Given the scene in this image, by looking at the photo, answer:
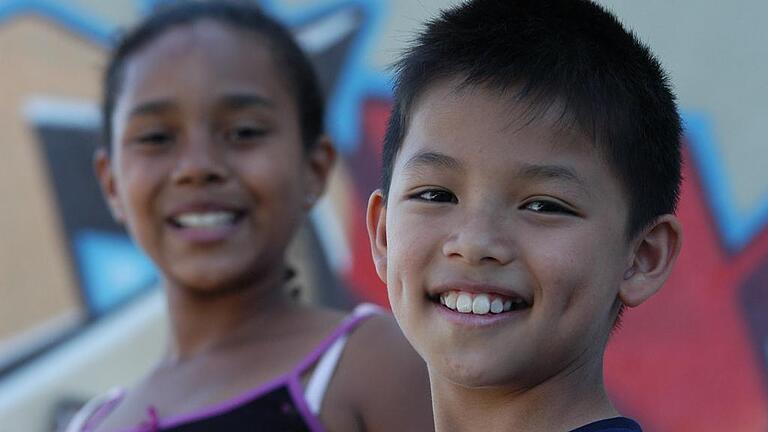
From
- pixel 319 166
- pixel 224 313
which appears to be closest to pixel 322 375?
pixel 224 313

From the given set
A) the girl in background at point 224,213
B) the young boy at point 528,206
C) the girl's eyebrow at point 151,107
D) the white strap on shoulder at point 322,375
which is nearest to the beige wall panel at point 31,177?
the girl in background at point 224,213

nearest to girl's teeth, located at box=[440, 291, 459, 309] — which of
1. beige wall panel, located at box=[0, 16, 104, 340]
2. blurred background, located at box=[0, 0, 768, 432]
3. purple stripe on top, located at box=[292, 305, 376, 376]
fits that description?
purple stripe on top, located at box=[292, 305, 376, 376]

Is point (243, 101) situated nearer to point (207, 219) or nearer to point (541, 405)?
point (207, 219)

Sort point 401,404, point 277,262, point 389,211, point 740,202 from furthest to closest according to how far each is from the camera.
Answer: point 740,202, point 277,262, point 401,404, point 389,211

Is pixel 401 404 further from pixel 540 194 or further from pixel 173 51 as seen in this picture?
pixel 173 51

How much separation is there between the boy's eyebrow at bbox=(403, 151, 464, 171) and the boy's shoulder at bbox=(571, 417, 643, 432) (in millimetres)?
304

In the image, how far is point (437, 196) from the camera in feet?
4.04

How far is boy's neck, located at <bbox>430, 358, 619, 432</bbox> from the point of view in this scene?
1256 mm

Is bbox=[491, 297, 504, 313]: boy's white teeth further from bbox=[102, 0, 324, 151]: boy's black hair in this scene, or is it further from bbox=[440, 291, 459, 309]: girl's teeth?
bbox=[102, 0, 324, 151]: boy's black hair

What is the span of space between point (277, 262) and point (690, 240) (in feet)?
3.96

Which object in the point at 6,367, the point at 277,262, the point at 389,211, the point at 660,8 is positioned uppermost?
the point at 660,8

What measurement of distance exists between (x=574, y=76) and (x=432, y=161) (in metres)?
0.18

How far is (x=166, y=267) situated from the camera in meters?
1.91

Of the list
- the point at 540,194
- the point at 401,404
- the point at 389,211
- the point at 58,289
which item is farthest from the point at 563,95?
the point at 58,289
